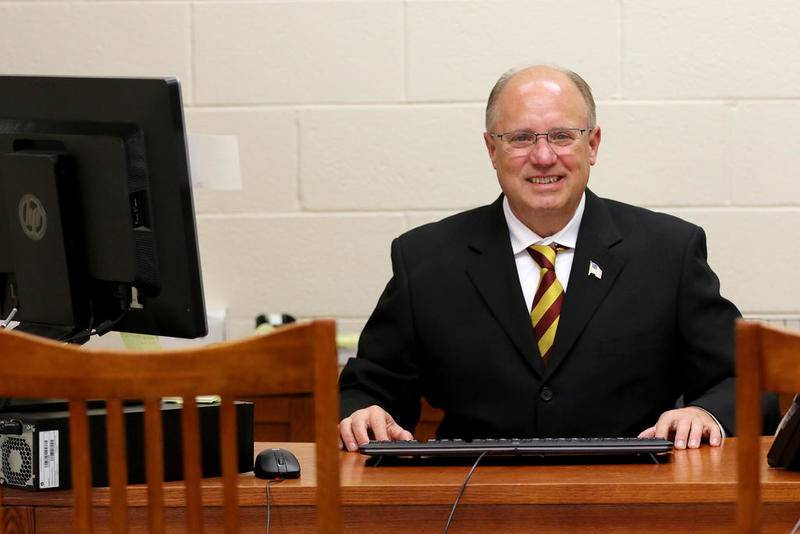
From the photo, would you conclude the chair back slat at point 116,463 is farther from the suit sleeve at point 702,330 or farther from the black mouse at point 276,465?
the suit sleeve at point 702,330

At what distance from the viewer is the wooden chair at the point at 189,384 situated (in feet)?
3.38

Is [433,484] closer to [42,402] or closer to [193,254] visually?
[193,254]

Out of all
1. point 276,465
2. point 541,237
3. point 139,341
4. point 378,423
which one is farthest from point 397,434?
point 541,237

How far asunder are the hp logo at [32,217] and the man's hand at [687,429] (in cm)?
95

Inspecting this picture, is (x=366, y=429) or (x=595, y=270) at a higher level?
(x=595, y=270)

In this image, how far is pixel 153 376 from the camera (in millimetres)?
1045

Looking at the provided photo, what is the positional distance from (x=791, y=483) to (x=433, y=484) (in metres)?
0.46

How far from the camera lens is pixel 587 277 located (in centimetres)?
213

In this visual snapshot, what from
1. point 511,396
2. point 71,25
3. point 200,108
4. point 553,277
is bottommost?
point 511,396

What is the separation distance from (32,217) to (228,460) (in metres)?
0.77

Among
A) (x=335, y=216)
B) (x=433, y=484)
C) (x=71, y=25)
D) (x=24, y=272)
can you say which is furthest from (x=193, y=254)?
(x=71, y=25)

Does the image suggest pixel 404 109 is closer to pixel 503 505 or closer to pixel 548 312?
pixel 548 312

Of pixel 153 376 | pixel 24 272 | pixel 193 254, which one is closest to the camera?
pixel 153 376

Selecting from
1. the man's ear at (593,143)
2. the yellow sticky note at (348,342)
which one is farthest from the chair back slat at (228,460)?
the yellow sticky note at (348,342)
